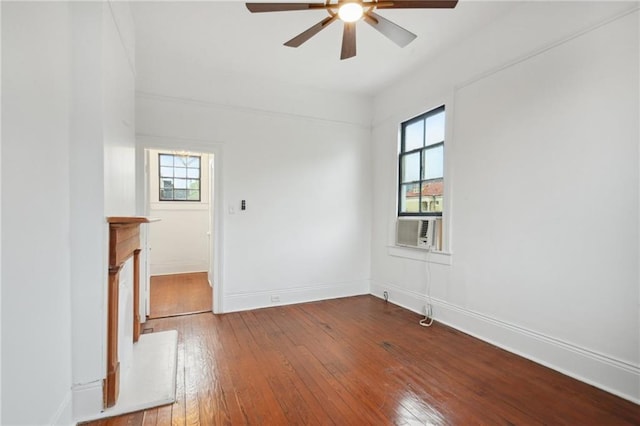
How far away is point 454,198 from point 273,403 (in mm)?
2492

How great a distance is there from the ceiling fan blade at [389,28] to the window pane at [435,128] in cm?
142

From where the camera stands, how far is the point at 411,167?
3924mm

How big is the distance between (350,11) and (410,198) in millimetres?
2464

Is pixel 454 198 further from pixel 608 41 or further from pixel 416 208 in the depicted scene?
pixel 608 41

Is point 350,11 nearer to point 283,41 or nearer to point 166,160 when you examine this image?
point 283,41

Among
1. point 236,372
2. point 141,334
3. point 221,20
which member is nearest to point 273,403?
point 236,372

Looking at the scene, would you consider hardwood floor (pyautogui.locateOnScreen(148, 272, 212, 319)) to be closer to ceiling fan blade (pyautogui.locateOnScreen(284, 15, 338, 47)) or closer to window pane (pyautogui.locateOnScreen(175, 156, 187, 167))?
window pane (pyautogui.locateOnScreen(175, 156, 187, 167))

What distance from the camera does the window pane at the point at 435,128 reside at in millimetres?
3490

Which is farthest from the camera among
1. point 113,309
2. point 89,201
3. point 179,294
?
point 179,294

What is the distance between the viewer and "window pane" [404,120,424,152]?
3.79 metres

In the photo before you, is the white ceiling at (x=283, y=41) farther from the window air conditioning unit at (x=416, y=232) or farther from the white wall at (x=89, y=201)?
the window air conditioning unit at (x=416, y=232)

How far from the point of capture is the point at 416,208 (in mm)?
3822

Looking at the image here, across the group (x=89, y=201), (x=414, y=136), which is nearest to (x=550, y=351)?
(x=414, y=136)

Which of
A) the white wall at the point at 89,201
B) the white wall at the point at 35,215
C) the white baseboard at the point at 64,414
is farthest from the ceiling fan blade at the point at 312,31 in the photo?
the white baseboard at the point at 64,414
